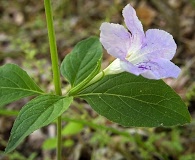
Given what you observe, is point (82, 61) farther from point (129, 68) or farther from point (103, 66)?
point (103, 66)

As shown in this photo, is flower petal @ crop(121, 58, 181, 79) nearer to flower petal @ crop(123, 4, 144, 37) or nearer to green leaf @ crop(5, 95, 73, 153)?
flower petal @ crop(123, 4, 144, 37)

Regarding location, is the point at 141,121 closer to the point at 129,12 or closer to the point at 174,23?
the point at 129,12

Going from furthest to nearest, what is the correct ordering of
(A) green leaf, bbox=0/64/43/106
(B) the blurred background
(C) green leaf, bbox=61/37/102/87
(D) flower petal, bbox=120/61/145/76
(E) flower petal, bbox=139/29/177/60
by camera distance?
(B) the blurred background → (C) green leaf, bbox=61/37/102/87 → (A) green leaf, bbox=0/64/43/106 → (E) flower petal, bbox=139/29/177/60 → (D) flower petal, bbox=120/61/145/76

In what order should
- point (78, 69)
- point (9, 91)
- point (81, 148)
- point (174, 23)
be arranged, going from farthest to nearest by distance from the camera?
point (174, 23) < point (81, 148) < point (78, 69) < point (9, 91)

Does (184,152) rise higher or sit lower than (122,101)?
lower

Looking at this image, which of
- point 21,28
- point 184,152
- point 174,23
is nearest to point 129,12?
point 184,152

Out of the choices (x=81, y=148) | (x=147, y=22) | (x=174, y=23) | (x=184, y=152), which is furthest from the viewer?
(x=147, y=22)

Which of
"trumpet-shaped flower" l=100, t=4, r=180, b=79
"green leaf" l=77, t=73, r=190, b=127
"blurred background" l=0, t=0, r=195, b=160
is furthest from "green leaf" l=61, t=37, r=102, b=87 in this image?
"blurred background" l=0, t=0, r=195, b=160
